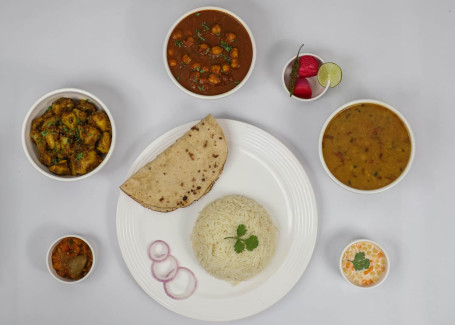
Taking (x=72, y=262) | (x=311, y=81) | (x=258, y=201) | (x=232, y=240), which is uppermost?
(x=311, y=81)

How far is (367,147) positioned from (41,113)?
2.30m

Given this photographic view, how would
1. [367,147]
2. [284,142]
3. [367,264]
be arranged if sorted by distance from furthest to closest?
[284,142]
[367,264]
[367,147]

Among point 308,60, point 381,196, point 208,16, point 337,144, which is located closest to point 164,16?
point 208,16

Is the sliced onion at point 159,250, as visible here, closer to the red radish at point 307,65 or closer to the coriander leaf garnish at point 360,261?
the coriander leaf garnish at point 360,261

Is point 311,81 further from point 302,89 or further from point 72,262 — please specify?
point 72,262

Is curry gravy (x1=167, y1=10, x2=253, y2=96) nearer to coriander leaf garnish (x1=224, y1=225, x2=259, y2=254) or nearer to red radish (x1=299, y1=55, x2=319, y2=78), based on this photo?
red radish (x1=299, y1=55, x2=319, y2=78)

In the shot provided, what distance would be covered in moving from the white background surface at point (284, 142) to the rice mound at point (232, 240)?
0.43 meters

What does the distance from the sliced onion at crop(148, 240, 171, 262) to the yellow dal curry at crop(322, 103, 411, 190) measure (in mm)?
1340

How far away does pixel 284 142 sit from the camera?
3.27m

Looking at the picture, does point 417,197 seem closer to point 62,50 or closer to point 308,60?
point 308,60

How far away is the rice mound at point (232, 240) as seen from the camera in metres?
3.07

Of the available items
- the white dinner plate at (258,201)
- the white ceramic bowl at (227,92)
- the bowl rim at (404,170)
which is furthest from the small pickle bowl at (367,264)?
the white ceramic bowl at (227,92)

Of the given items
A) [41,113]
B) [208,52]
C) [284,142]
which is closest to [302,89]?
[284,142]

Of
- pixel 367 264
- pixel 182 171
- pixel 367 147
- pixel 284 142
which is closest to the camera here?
pixel 367 147
